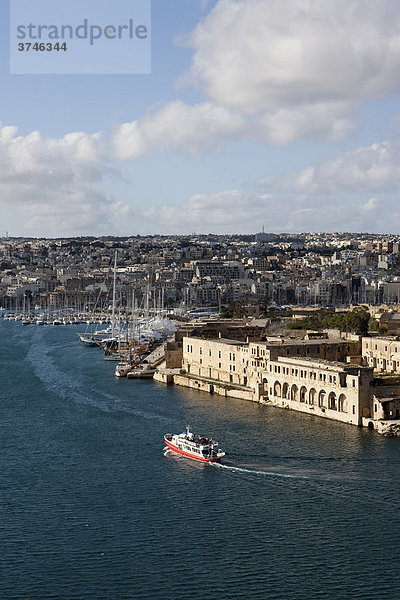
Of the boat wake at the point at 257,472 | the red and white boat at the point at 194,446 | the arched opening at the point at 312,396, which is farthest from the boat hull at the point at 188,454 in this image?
the arched opening at the point at 312,396

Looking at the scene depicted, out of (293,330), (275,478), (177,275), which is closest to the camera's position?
(275,478)

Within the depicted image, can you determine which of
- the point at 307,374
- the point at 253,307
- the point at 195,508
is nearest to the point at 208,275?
the point at 253,307

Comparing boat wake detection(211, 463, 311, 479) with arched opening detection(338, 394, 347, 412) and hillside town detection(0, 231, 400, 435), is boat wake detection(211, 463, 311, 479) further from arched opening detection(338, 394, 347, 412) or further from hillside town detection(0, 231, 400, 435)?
arched opening detection(338, 394, 347, 412)

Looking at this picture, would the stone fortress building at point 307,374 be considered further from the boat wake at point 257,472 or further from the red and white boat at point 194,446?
the boat wake at point 257,472

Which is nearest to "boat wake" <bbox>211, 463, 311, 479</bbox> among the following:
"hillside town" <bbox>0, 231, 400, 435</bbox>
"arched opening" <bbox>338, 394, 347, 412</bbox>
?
"hillside town" <bbox>0, 231, 400, 435</bbox>

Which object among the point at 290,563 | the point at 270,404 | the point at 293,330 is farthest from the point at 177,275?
the point at 290,563

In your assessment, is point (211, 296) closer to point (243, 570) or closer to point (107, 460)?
point (107, 460)
